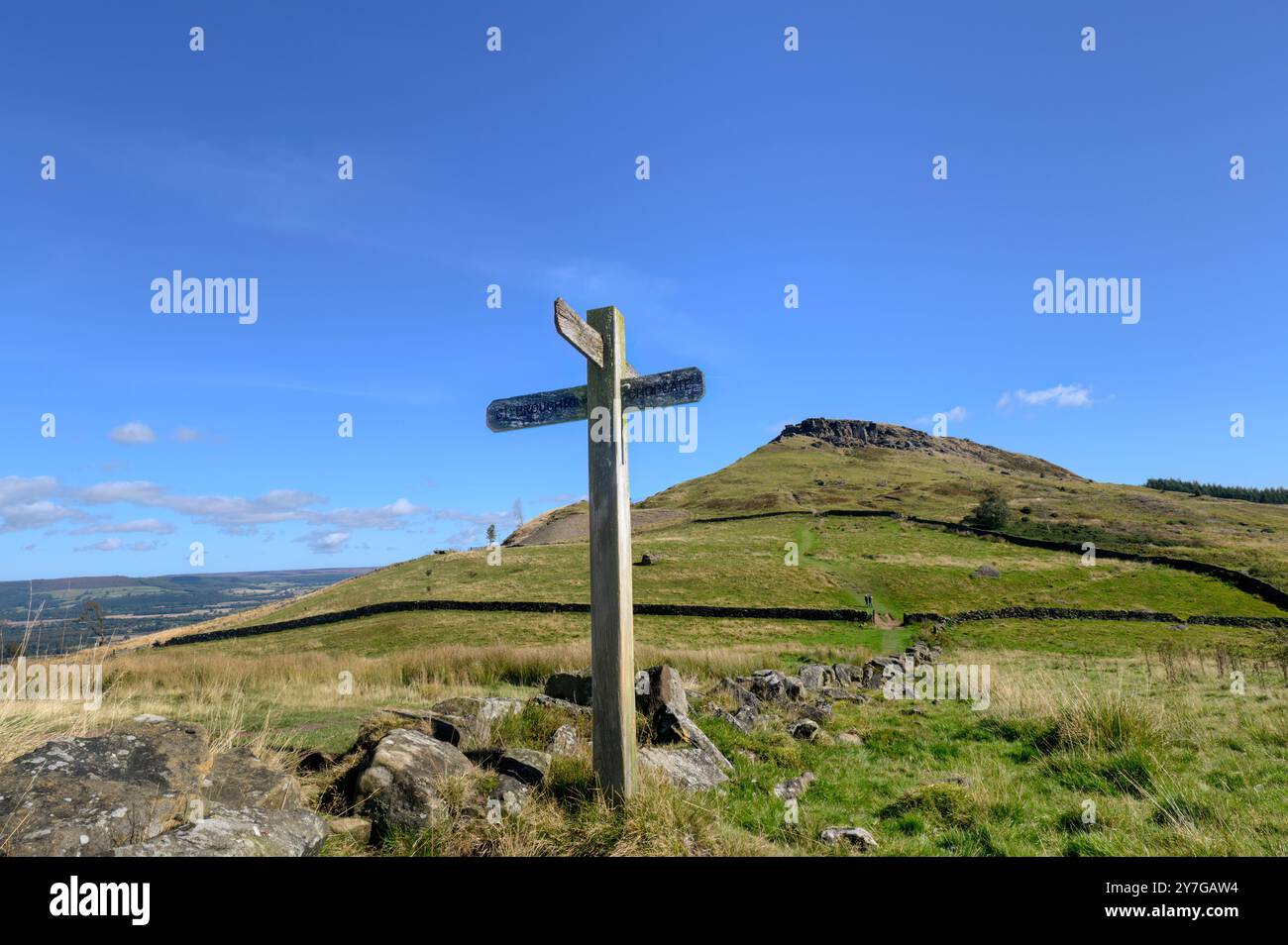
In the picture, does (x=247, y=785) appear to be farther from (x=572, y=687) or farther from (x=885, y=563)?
(x=885, y=563)

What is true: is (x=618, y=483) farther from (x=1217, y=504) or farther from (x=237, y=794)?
(x=1217, y=504)

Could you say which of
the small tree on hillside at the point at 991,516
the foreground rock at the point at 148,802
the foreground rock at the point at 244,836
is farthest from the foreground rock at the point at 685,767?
the small tree on hillside at the point at 991,516

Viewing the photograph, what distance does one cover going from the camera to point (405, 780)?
5.79 m

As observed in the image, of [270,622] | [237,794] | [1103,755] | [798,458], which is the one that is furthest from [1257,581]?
[798,458]

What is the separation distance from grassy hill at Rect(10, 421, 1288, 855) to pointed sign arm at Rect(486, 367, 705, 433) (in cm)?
355

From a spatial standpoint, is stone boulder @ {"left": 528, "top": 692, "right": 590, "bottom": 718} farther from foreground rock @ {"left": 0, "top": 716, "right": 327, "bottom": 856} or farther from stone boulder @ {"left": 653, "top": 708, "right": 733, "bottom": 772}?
foreground rock @ {"left": 0, "top": 716, "right": 327, "bottom": 856}

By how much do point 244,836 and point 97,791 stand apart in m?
1.33

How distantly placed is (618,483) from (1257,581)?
61479 millimetres

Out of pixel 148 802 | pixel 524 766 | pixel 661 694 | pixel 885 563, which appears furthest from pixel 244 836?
pixel 885 563

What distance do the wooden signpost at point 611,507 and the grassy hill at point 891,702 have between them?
0.54m

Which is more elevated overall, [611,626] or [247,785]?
[611,626]

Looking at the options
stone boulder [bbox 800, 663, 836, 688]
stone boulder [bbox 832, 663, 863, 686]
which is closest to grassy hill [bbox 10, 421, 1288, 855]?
stone boulder [bbox 800, 663, 836, 688]

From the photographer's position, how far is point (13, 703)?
743cm
